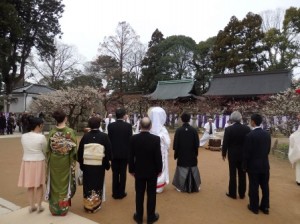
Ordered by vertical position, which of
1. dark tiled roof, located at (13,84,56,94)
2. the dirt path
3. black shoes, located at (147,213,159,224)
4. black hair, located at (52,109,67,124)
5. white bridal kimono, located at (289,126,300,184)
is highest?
dark tiled roof, located at (13,84,56,94)

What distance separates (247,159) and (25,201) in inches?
161

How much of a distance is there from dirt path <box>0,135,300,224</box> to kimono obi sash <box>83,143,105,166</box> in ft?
2.86

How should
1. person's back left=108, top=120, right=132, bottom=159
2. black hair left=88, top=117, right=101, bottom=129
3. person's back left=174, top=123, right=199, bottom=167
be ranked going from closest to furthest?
black hair left=88, top=117, right=101, bottom=129 < person's back left=108, top=120, right=132, bottom=159 < person's back left=174, top=123, right=199, bottom=167

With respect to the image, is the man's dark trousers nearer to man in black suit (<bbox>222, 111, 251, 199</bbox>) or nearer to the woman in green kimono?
the woman in green kimono

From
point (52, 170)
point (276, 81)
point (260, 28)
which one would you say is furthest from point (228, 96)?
point (52, 170)

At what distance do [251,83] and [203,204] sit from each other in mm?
22977

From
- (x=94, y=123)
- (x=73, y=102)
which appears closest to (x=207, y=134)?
(x=94, y=123)

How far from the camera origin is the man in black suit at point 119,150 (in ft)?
15.8

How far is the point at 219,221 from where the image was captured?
3975 millimetres

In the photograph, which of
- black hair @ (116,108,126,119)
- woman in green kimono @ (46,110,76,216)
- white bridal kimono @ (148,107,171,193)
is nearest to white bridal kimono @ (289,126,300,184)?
white bridal kimono @ (148,107,171,193)

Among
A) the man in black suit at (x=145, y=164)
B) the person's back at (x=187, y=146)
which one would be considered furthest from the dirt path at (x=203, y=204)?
the person's back at (x=187, y=146)

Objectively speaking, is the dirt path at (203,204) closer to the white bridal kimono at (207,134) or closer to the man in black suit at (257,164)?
the man in black suit at (257,164)

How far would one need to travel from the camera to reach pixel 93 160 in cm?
411

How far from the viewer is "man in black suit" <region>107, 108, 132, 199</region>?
15.8 feet
